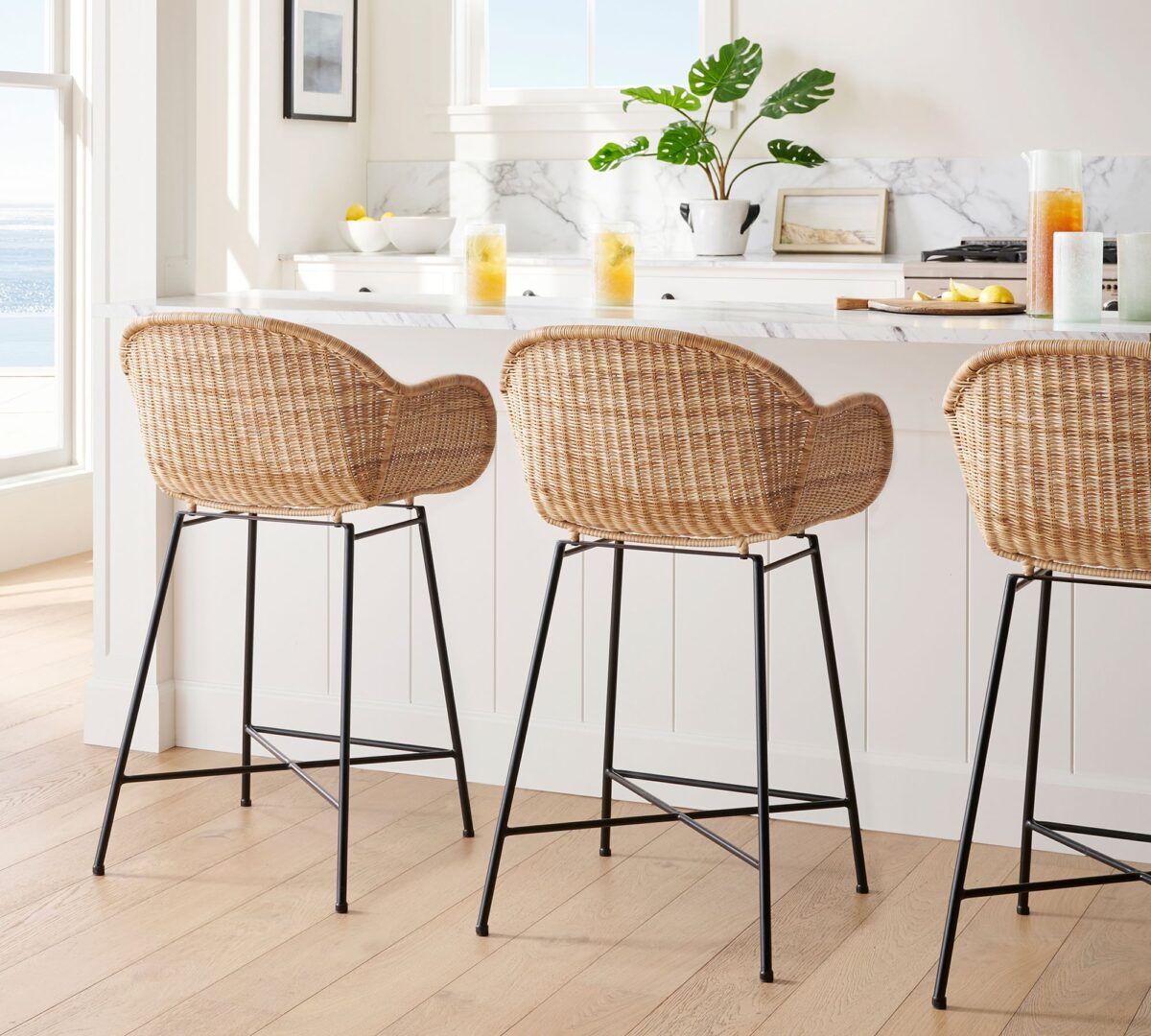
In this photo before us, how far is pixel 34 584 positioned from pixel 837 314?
314 centimetres

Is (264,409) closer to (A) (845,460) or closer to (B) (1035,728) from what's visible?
(A) (845,460)

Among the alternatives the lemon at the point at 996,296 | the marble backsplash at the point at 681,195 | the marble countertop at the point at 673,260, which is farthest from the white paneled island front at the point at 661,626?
the marble backsplash at the point at 681,195

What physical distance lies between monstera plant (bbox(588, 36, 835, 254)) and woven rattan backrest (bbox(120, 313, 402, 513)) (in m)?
2.63

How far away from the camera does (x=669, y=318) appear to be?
109 inches

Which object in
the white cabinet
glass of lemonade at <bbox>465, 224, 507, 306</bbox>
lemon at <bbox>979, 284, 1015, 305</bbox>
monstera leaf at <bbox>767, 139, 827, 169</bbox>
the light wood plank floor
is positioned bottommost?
the light wood plank floor

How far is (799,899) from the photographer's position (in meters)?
2.61

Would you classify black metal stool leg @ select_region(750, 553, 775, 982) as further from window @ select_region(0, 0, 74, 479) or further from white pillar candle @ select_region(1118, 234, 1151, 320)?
window @ select_region(0, 0, 74, 479)

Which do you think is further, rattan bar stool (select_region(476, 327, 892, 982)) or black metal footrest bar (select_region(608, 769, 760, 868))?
black metal footrest bar (select_region(608, 769, 760, 868))

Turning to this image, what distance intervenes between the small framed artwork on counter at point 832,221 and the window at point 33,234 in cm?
238

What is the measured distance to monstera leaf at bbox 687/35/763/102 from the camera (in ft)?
16.3

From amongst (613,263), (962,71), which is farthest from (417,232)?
(613,263)

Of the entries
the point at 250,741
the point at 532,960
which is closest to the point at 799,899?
the point at 532,960

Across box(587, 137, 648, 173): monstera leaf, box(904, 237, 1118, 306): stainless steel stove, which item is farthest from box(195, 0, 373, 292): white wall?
box(904, 237, 1118, 306): stainless steel stove

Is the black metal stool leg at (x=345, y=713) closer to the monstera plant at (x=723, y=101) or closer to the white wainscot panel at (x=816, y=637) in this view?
the white wainscot panel at (x=816, y=637)
